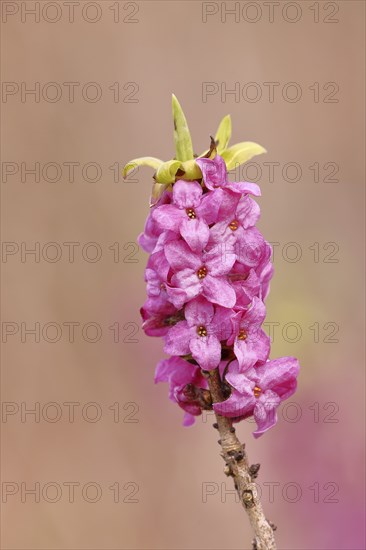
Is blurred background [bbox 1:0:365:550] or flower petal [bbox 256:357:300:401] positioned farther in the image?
blurred background [bbox 1:0:365:550]

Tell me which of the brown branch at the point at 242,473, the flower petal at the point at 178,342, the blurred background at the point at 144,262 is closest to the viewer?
the brown branch at the point at 242,473

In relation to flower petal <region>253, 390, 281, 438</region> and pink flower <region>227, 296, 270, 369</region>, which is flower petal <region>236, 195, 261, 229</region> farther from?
flower petal <region>253, 390, 281, 438</region>

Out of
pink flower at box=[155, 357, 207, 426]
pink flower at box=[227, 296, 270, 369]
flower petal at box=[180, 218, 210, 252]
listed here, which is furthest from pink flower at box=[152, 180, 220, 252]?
pink flower at box=[155, 357, 207, 426]

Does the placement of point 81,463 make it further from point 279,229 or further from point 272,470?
point 279,229

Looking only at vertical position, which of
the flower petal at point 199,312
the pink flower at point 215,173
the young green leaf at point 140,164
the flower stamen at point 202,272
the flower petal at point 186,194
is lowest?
the flower petal at point 199,312

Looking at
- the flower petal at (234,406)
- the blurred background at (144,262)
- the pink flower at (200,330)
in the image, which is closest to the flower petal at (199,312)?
the pink flower at (200,330)

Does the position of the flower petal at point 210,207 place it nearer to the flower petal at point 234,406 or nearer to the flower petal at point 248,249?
the flower petal at point 248,249
